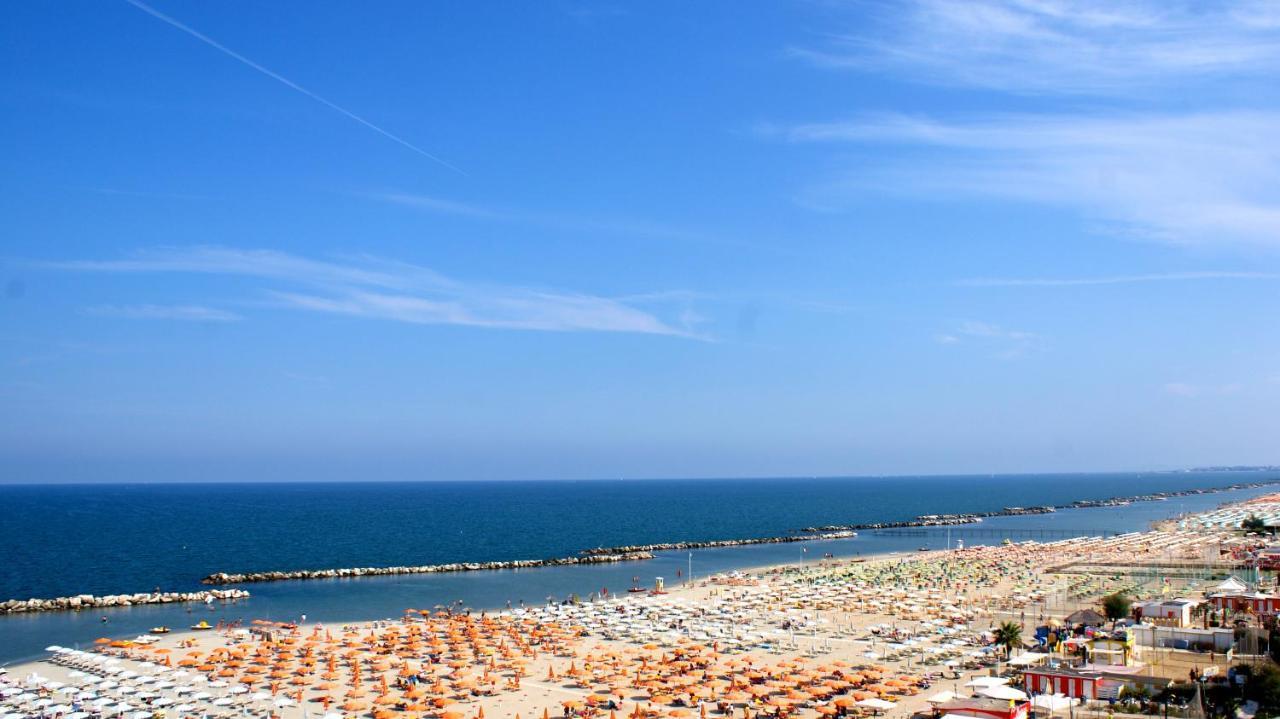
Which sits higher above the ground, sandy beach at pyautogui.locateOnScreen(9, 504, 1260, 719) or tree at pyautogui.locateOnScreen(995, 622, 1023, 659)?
tree at pyautogui.locateOnScreen(995, 622, 1023, 659)

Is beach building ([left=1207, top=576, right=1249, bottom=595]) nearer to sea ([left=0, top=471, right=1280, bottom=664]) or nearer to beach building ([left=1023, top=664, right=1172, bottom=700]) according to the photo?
beach building ([left=1023, top=664, right=1172, bottom=700])

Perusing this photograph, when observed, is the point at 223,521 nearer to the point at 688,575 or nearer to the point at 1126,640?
the point at 688,575

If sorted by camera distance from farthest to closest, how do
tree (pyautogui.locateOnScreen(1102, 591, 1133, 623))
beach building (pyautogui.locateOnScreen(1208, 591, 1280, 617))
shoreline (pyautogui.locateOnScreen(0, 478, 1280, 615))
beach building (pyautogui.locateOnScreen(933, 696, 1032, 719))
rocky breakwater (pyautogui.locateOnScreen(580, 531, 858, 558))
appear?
1. rocky breakwater (pyautogui.locateOnScreen(580, 531, 858, 558))
2. shoreline (pyautogui.locateOnScreen(0, 478, 1280, 615))
3. tree (pyautogui.locateOnScreen(1102, 591, 1133, 623))
4. beach building (pyautogui.locateOnScreen(1208, 591, 1280, 617))
5. beach building (pyautogui.locateOnScreen(933, 696, 1032, 719))

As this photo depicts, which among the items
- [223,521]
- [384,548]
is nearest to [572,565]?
[384,548]

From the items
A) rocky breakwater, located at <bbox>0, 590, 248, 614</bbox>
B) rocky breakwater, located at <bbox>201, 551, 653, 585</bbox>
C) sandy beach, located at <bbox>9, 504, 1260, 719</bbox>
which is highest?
sandy beach, located at <bbox>9, 504, 1260, 719</bbox>

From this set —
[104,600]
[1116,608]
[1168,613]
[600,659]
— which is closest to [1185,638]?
[1168,613]

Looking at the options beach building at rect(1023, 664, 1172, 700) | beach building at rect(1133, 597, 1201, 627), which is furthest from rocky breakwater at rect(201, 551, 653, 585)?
beach building at rect(1023, 664, 1172, 700)
